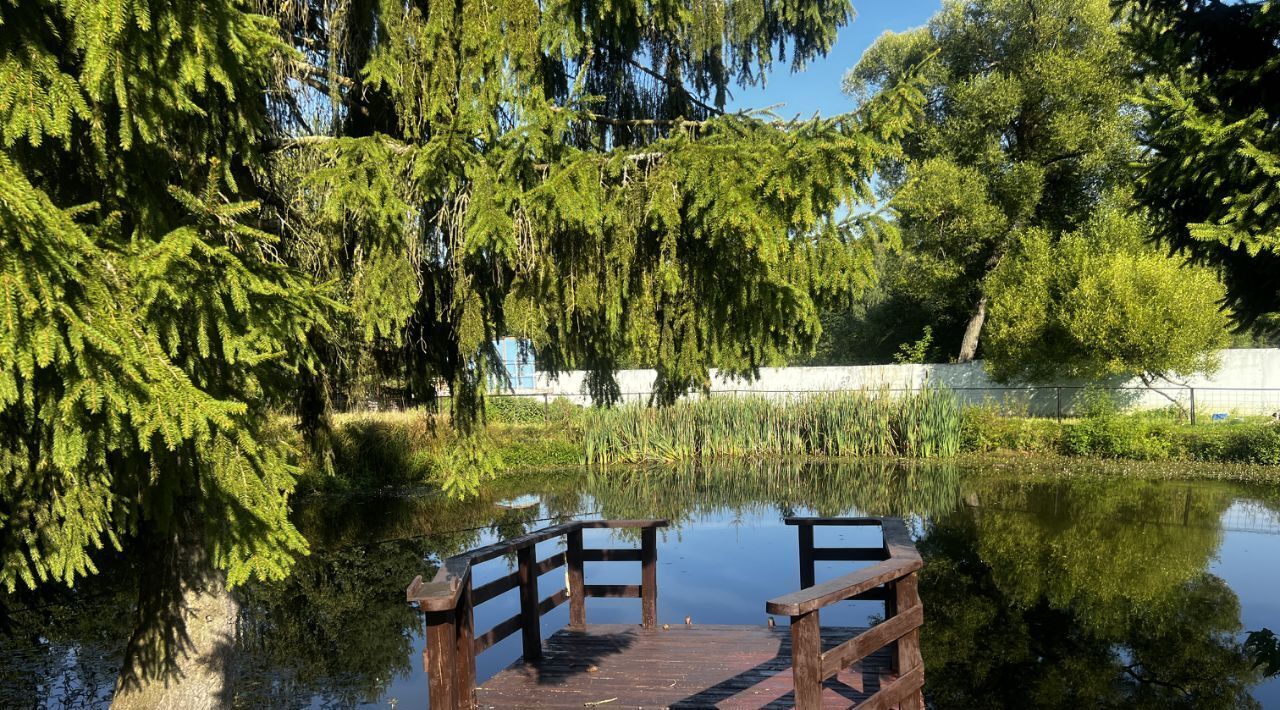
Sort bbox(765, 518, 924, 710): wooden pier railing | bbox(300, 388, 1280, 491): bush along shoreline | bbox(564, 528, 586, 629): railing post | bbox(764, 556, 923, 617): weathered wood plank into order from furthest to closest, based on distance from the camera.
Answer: bbox(300, 388, 1280, 491): bush along shoreline → bbox(564, 528, 586, 629): railing post → bbox(765, 518, 924, 710): wooden pier railing → bbox(764, 556, 923, 617): weathered wood plank

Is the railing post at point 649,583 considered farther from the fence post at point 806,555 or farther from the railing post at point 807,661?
the railing post at point 807,661

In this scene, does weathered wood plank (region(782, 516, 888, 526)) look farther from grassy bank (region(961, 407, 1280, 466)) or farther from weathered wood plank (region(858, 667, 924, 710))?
grassy bank (region(961, 407, 1280, 466))

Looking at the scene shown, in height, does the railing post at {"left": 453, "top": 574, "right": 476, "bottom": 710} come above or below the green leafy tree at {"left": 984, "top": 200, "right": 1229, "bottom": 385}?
below

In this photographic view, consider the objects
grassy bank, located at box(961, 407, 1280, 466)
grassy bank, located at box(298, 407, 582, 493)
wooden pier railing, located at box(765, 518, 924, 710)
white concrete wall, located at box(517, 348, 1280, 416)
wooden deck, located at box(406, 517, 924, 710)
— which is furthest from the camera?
white concrete wall, located at box(517, 348, 1280, 416)

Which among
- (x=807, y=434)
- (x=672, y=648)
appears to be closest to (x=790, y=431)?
(x=807, y=434)

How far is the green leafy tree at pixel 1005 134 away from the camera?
2603 cm

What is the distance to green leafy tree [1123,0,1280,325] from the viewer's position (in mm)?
5812

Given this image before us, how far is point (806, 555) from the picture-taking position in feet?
21.5

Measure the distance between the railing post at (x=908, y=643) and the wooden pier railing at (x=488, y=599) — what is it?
2160 mm

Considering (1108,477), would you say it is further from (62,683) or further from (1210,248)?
(62,683)

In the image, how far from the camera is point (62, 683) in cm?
787

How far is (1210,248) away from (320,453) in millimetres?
6950

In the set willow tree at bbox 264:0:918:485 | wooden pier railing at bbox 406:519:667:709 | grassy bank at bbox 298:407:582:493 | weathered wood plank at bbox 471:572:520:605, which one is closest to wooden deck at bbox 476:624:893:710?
wooden pier railing at bbox 406:519:667:709

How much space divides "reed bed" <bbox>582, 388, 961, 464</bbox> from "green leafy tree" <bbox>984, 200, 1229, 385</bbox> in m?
4.20
